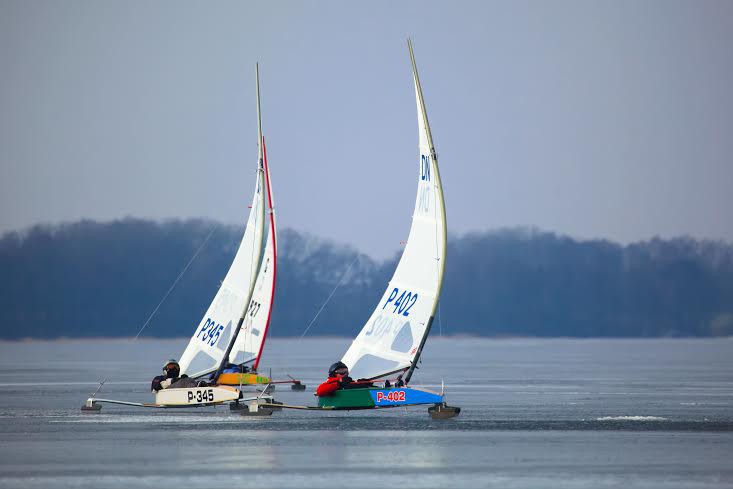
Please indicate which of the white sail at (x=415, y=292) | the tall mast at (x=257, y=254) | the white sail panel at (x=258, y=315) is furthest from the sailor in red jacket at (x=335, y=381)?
the white sail panel at (x=258, y=315)

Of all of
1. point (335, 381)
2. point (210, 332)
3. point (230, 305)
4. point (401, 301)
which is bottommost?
point (335, 381)

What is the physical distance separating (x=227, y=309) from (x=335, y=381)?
560 inches

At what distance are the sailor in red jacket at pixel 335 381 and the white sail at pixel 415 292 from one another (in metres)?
1.33

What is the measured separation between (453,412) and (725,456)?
1271 centimetres

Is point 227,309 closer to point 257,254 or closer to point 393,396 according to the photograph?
point 257,254

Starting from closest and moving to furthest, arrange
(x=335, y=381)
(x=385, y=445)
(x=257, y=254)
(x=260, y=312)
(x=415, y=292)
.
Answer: (x=385, y=445)
(x=335, y=381)
(x=415, y=292)
(x=257, y=254)
(x=260, y=312)

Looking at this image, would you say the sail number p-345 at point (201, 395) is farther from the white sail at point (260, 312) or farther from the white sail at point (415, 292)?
the white sail at point (260, 312)

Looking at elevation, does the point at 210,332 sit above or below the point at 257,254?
below

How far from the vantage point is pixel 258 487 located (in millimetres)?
29969

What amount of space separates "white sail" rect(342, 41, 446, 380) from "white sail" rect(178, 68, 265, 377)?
1017cm

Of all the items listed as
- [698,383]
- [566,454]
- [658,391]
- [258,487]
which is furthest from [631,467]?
[698,383]

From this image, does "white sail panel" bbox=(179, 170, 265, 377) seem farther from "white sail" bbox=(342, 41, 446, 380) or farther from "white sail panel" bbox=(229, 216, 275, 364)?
"white sail" bbox=(342, 41, 446, 380)

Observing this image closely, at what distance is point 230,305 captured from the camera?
5738 cm

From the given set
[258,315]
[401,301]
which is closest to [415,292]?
[401,301]
